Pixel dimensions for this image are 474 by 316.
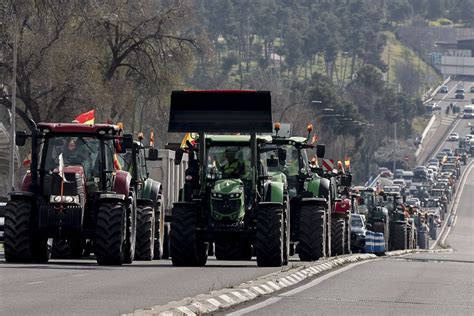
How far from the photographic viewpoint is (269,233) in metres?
30.3

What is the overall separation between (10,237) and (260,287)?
24.5 ft

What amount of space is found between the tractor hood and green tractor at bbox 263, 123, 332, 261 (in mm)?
1815

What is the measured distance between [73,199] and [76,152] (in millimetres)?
1256

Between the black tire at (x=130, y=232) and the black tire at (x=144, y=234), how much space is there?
121 cm

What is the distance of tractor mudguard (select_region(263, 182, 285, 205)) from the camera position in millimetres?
31312

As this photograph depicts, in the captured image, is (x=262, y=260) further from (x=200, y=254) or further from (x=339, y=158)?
(x=339, y=158)

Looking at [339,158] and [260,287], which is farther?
[339,158]

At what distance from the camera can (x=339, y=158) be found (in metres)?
136

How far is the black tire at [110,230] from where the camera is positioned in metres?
29.2

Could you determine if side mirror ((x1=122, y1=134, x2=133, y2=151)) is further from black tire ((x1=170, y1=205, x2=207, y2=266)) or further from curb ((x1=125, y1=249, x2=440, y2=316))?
curb ((x1=125, y1=249, x2=440, y2=316))

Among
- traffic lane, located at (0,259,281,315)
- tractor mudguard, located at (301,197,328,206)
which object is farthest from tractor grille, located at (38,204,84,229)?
tractor mudguard, located at (301,197,328,206)

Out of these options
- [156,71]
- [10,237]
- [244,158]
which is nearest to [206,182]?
[244,158]

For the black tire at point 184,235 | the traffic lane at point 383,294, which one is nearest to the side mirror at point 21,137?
the black tire at point 184,235

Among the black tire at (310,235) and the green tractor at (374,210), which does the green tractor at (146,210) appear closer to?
the black tire at (310,235)
